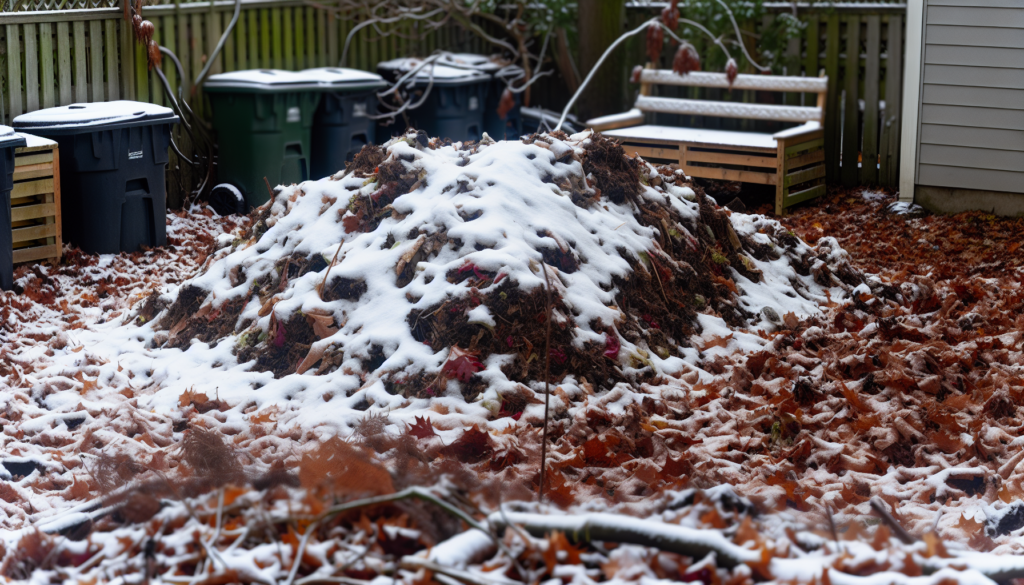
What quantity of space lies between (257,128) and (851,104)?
Result: 17.8 feet

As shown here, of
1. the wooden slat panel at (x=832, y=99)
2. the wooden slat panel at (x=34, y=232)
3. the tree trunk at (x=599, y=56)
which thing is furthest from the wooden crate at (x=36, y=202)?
the wooden slat panel at (x=832, y=99)

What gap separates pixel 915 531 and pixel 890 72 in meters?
7.01

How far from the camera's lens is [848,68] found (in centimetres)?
924

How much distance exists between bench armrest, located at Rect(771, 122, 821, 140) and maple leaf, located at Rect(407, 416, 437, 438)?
5494 mm

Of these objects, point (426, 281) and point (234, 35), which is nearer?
point (426, 281)

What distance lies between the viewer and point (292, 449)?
3.64 meters

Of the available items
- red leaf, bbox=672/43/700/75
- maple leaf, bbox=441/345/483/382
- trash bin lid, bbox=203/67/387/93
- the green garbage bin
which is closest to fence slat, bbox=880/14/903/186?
red leaf, bbox=672/43/700/75

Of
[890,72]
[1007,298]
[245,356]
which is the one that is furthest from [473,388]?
[890,72]

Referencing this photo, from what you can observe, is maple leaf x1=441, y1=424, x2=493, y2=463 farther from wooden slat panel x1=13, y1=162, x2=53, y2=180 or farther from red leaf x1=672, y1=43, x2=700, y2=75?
red leaf x1=672, y1=43, x2=700, y2=75

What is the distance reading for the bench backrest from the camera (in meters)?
8.94

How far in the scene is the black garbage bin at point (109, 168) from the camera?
6613mm

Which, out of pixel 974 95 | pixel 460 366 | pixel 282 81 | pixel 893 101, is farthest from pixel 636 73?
pixel 460 366

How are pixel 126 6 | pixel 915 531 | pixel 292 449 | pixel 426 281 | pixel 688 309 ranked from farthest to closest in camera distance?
pixel 126 6 → pixel 688 309 → pixel 426 281 → pixel 292 449 → pixel 915 531

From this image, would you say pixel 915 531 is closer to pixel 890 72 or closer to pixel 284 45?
pixel 890 72
